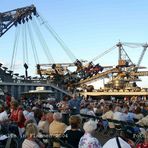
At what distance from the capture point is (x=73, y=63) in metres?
79.1

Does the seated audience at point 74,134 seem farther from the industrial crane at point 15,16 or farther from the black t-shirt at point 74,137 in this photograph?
the industrial crane at point 15,16

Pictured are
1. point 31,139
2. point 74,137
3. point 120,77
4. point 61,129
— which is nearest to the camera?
point 31,139

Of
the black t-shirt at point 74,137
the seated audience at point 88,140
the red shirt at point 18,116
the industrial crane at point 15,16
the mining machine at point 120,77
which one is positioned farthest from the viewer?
the mining machine at point 120,77

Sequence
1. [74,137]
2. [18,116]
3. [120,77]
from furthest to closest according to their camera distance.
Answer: [120,77]
[18,116]
[74,137]

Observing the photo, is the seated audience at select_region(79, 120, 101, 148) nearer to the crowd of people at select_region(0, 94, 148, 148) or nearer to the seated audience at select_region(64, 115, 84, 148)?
the crowd of people at select_region(0, 94, 148, 148)

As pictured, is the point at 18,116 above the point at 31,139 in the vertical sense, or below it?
above

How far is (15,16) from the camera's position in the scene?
5709 cm

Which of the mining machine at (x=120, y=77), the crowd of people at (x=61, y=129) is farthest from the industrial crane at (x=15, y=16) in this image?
the crowd of people at (x=61, y=129)

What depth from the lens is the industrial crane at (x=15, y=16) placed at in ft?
184

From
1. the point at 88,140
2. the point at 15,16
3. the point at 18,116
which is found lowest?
the point at 88,140

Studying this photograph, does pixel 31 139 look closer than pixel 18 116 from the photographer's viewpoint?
Yes

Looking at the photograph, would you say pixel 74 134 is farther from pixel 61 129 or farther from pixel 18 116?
pixel 18 116

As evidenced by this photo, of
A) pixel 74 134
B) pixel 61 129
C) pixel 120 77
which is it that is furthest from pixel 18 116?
pixel 120 77

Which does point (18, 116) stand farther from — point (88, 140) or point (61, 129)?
point (88, 140)
